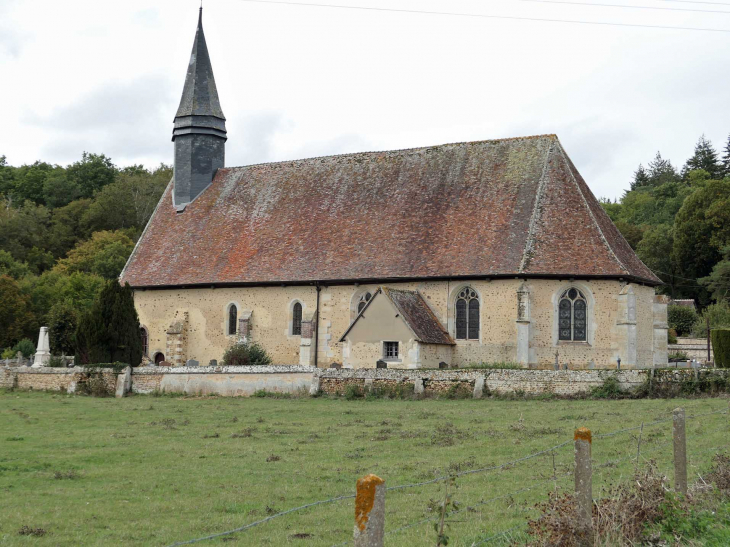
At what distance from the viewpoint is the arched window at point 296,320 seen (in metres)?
35.5

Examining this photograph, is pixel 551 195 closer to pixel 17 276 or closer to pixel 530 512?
pixel 530 512

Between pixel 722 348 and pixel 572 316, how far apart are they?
5312 mm

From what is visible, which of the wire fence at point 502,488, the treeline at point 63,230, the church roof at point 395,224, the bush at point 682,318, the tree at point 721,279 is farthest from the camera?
the bush at point 682,318

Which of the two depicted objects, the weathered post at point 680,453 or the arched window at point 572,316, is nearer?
the weathered post at point 680,453

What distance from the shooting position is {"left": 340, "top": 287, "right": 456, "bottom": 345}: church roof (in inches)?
1179

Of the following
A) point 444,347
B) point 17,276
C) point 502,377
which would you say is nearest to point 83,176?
point 17,276

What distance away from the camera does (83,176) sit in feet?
264

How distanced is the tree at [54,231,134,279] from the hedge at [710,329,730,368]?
45353mm

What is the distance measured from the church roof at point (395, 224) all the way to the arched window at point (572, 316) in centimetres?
110

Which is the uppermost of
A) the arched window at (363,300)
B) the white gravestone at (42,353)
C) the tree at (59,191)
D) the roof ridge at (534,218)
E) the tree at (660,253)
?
the tree at (59,191)

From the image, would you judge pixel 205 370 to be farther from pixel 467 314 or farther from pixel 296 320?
pixel 467 314

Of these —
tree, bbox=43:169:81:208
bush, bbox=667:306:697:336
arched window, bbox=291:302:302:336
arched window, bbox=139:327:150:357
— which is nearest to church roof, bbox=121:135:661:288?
arched window, bbox=291:302:302:336

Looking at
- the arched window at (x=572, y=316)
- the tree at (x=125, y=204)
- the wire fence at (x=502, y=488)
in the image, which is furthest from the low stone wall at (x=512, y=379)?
the tree at (x=125, y=204)

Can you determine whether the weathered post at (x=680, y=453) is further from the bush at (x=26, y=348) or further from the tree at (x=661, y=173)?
the tree at (x=661, y=173)
